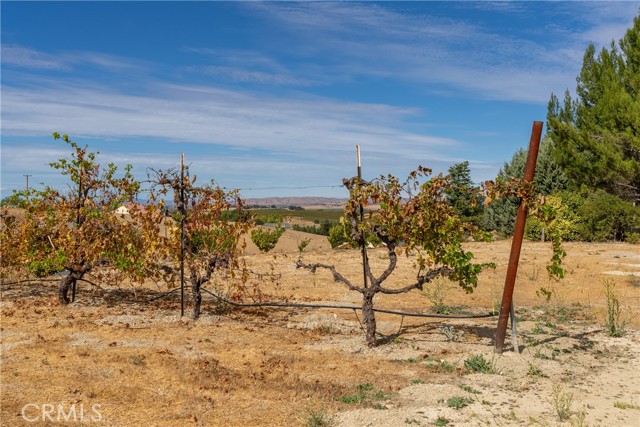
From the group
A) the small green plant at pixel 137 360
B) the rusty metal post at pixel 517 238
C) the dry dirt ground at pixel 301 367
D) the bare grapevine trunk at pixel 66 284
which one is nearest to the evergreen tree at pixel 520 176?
the dry dirt ground at pixel 301 367

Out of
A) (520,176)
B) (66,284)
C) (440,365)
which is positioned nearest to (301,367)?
(440,365)

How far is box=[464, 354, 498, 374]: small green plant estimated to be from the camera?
24.8 feet

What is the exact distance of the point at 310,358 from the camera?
8172mm

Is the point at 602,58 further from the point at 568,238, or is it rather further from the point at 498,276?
the point at 568,238

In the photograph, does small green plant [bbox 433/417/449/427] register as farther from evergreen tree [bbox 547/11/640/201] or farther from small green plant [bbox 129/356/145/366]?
evergreen tree [bbox 547/11/640/201]

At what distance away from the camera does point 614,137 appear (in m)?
16.2

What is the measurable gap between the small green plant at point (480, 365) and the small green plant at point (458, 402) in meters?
1.28

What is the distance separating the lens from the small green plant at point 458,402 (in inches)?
245

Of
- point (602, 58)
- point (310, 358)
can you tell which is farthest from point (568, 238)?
point (310, 358)

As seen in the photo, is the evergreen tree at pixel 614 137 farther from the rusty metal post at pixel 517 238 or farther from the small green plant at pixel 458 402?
the small green plant at pixel 458 402

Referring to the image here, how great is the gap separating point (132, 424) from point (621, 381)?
629 cm
